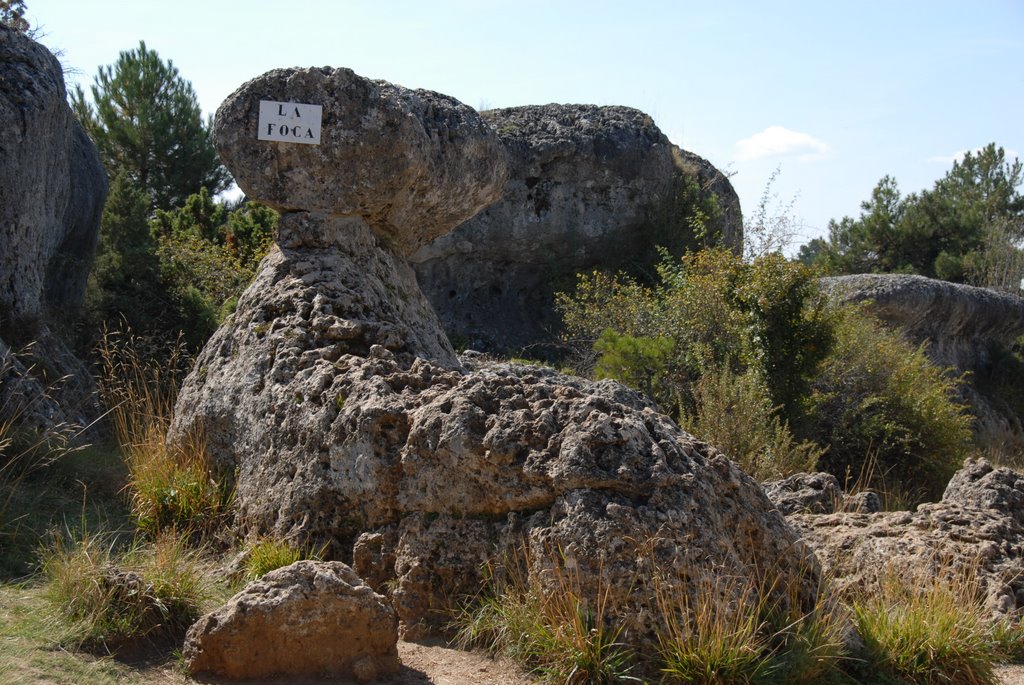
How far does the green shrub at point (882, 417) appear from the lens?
11609mm

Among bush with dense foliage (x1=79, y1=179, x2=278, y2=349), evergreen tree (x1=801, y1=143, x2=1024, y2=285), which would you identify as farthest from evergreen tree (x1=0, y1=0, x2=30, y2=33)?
evergreen tree (x1=801, y1=143, x2=1024, y2=285)

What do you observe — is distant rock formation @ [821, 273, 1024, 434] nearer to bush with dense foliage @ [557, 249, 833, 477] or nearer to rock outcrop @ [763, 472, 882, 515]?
bush with dense foliage @ [557, 249, 833, 477]

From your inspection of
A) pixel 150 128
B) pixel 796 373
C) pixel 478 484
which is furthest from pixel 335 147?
pixel 150 128

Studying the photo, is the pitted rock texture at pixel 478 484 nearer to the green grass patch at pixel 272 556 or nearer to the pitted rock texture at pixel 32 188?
the green grass patch at pixel 272 556

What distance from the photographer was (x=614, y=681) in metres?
4.00

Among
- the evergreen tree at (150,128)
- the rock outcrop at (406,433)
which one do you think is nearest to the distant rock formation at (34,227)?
the rock outcrop at (406,433)

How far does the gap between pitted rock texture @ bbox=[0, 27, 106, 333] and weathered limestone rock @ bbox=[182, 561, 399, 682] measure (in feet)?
16.1

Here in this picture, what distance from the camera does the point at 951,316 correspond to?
59.6 feet

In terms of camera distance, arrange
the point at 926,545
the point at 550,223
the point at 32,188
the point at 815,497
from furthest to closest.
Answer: the point at 550,223
the point at 32,188
the point at 815,497
the point at 926,545

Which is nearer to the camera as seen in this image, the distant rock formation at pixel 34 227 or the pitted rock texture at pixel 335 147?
the pitted rock texture at pixel 335 147

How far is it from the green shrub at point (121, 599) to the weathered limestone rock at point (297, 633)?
30 cm

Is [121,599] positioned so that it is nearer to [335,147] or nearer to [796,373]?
[335,147]

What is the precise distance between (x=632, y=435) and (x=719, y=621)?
0.86m

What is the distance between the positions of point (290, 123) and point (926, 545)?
4.32m
